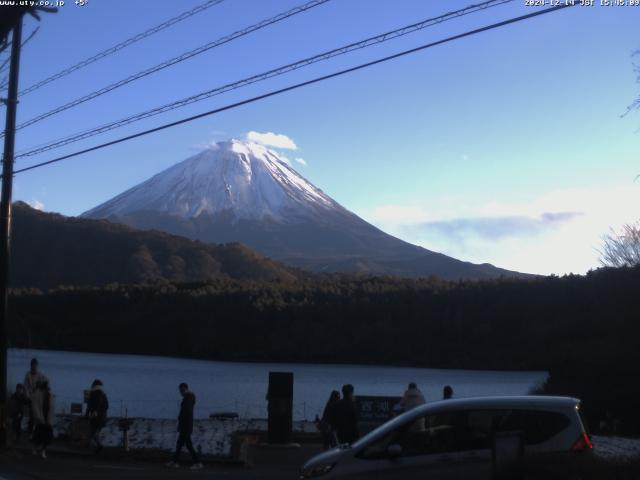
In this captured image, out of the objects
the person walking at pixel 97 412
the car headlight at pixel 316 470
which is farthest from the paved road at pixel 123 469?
the car headlight at pixel 316 470

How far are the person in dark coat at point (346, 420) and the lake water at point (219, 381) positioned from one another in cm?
2488

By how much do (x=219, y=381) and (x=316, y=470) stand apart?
5517 cm

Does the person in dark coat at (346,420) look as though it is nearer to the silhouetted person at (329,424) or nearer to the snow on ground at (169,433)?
the silhouetted person at (329,424)

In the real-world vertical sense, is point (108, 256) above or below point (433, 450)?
above

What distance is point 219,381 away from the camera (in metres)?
63.7

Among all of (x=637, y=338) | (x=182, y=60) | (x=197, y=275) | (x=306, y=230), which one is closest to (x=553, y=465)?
(x=182, y=60)

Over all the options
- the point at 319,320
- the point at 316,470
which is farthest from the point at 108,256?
the point at 316,470

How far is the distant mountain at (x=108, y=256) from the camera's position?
114000 mm

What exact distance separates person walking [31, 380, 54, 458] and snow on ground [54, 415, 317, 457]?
288 cm

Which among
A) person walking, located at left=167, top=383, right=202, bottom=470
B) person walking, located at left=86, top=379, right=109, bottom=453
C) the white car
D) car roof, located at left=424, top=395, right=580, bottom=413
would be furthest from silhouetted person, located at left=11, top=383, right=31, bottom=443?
car roof, located at left=424, top=395, right=580, bottom=413

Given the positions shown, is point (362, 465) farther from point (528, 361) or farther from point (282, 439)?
point (528, 361)

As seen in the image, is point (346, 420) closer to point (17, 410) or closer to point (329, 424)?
point (329, 424)

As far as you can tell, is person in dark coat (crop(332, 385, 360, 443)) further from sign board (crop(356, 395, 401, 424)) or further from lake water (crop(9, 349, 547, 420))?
lake water (crop(9, 349, 547, 420))

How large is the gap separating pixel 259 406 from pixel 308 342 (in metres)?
42.6
